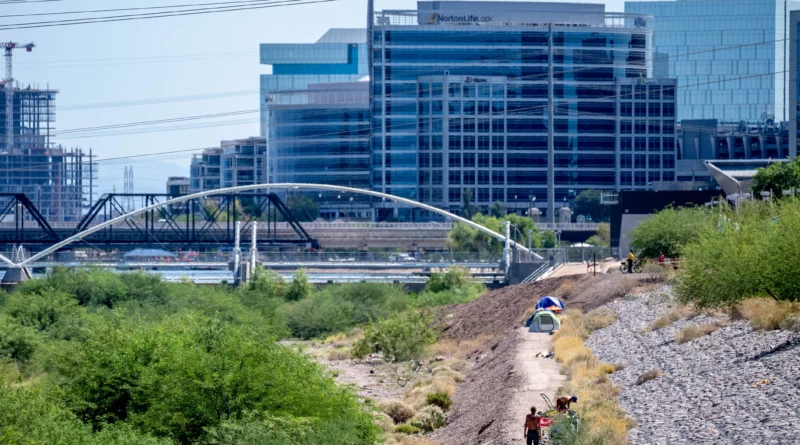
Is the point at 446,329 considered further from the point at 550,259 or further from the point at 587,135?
the point at 587,135

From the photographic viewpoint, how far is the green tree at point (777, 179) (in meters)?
77.6

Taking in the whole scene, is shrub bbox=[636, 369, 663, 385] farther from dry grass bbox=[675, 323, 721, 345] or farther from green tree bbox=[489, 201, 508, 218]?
green tree bbox=[489, 201, 508, 218]

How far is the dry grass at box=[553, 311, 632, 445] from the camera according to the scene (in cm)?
2927

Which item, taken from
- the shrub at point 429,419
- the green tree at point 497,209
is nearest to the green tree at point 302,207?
the green tree at point 497,209

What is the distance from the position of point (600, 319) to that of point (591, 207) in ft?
403

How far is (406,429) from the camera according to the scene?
1581 inches

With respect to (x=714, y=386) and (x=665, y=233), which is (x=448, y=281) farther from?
(x=714, y=386)

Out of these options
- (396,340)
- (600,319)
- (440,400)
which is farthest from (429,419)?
(396,340)

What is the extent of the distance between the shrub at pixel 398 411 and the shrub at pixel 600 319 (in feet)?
44.3

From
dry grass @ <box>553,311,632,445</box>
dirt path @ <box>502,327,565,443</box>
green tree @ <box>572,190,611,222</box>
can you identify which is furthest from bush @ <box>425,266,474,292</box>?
green tree @ <box>572,190,611,222</box>

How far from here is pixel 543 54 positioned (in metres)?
185

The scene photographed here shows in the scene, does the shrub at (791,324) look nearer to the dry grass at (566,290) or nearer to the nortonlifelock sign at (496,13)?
the dry grass at (566,290)

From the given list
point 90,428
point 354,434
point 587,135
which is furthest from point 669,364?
point 587,135

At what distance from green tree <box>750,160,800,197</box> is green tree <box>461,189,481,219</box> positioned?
97.4 metres
